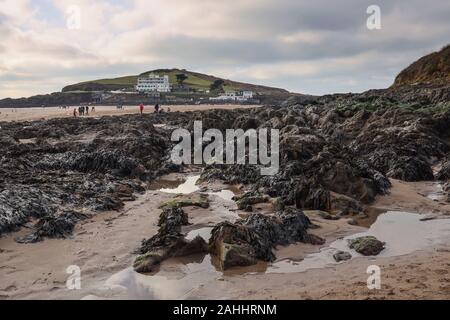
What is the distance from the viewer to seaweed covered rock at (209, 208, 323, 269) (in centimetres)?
864

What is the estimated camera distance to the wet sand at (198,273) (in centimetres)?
716

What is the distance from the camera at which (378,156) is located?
18.9 m

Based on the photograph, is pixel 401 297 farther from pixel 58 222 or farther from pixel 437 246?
pixel 58 222

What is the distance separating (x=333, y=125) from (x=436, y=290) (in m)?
22.4

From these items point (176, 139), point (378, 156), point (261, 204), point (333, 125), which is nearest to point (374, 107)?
point (333, 125)

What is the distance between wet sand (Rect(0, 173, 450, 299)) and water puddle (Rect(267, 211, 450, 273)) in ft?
0.29

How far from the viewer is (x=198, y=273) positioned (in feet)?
26.9

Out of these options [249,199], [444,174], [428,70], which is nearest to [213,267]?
[249,199]

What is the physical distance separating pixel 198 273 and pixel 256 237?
163 centimetres

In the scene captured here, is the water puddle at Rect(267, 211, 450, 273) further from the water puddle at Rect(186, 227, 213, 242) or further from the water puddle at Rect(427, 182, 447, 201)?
the water puddle at Rect(186, 227, 213, 242)

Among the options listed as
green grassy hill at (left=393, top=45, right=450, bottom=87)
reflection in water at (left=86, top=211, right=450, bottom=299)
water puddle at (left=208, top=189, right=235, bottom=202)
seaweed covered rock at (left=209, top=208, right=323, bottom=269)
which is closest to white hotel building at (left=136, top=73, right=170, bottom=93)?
green grassy hill at (left=393, top=45, right=450, bottom=87)

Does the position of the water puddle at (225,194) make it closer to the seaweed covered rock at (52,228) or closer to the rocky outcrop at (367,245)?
the seaweed covered rock at (52,228)

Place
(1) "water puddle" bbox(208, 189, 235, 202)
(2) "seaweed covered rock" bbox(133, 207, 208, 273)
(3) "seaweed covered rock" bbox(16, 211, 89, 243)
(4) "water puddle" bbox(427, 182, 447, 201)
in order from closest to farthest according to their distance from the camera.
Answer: (2) "seaweed covered rock" bbox(133, 207, 208, 273) < (3) "seaweed covered rock" bbox(16, 211, 89, 243) < (4) "water puddle" bbox(427, 182, 447, 201) < (1) "water puddle" bbox(208, 189, 235, 202)

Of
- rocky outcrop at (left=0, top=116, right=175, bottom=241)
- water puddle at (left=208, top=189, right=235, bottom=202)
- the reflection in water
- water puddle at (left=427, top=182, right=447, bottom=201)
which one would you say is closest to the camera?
the reflection in water
